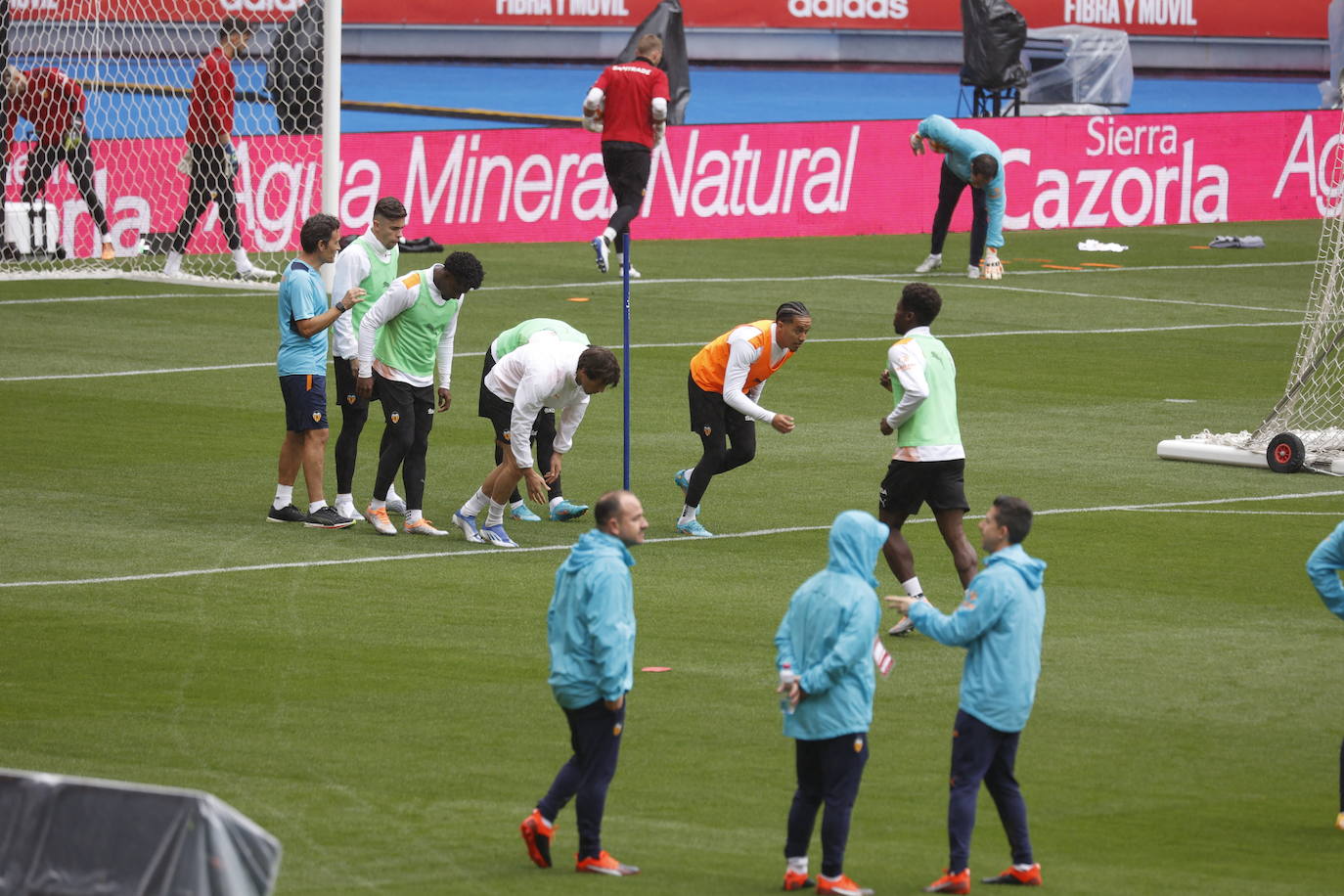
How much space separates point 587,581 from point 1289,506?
9094mm

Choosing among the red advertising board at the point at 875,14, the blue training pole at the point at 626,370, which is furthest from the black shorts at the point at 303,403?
the red advertising board at the point at 875,14

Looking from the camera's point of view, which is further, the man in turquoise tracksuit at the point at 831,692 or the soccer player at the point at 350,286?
the soccer player at the point at 350,286

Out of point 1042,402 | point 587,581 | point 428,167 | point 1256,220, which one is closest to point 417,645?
point 587,581

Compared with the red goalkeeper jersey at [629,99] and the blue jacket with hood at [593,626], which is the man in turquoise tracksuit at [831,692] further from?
the red goalkeeper jersey at [629,99]

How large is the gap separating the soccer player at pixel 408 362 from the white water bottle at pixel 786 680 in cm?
651

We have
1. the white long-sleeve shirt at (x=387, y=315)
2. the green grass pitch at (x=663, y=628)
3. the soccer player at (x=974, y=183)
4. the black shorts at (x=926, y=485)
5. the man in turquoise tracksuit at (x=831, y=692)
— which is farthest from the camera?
the soccer player at (x=974, y=183)

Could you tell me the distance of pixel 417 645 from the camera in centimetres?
1162

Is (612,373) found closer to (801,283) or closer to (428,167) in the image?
(801,283)

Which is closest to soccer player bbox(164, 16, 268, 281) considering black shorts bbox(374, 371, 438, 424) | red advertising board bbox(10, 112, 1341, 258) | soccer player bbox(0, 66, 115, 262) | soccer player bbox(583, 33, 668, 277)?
red advertising board bbox(10, 112, 1341, 258)

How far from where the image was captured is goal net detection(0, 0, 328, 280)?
2502 centimetres

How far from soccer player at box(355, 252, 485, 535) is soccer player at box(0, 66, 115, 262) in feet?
38.3

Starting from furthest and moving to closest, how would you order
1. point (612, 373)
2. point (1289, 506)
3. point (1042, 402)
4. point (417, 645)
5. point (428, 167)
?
point (428, 167), point (1042, 402), point (1289, 506), point (612, 373), point (417, 645)

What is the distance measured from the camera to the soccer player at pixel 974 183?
26578 mm

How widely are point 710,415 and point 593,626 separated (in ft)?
21.9
